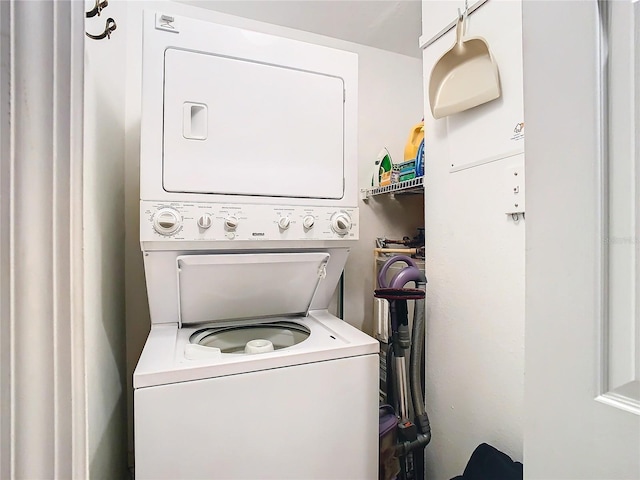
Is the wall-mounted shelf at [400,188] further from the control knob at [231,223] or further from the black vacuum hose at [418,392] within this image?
the control knob at [231,223]

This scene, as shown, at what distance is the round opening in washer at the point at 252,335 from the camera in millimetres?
1642

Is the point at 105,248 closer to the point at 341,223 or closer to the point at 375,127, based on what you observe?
the point at 341,223

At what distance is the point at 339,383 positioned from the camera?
128 centimetres

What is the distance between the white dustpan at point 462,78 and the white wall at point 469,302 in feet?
0.21

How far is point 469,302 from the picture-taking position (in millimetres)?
1432

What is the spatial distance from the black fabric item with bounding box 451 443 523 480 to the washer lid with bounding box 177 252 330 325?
968mm

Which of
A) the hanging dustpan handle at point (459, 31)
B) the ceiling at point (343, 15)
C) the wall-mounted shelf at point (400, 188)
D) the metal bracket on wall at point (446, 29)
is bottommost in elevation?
the wall-mounted shelf at point (400, 188)

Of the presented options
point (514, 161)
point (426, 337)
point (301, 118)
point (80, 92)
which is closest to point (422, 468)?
point (426, 337)

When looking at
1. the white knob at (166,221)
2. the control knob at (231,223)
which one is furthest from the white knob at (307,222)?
the white knob at (166,221)

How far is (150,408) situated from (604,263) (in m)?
1.21

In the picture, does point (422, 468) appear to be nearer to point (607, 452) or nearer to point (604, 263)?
point (607, 452)

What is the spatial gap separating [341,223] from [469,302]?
675mm

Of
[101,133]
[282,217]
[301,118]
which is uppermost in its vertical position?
[301,118]

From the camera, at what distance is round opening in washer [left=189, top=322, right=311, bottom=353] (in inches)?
64.6
